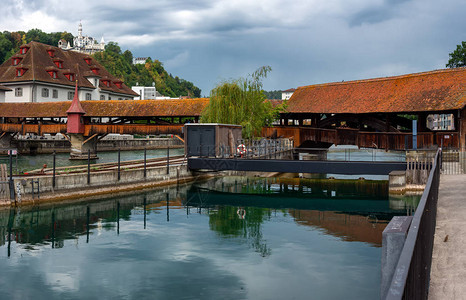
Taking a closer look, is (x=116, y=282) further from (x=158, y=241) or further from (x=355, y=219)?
(x=355, y=219)

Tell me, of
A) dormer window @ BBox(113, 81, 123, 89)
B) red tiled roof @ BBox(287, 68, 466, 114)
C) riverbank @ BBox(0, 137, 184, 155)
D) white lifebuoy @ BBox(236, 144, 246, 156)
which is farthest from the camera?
dormer window @ BBox(113, 81, 123, 89)

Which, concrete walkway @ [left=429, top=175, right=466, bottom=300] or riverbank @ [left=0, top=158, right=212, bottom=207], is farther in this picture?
riverbank @ [left=0, top=158, right=212, bottom=207]

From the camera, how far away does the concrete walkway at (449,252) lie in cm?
464

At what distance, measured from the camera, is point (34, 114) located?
4394 centimetres

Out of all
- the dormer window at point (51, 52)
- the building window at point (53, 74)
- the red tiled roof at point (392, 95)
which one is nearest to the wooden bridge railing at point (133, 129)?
the red tiled roof at point (392, 95)

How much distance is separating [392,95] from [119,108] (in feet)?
77.0

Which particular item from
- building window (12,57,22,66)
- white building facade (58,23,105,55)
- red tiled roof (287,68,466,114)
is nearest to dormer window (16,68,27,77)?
building window (12,57,22,66)

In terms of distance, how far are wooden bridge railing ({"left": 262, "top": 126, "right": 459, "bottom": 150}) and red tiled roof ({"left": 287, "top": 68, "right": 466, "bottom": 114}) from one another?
1317mm

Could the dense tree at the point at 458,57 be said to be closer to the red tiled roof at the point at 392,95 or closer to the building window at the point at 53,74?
the red tiled roof at the point at 392,95

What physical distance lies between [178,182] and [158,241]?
12498 millimetres

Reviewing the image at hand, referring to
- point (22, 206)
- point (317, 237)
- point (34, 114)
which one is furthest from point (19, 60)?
point (317, 237)

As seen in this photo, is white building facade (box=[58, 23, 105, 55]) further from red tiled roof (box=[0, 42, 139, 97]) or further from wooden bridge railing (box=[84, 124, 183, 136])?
wooden bridge railing (box=[84, 124, 183, 136])

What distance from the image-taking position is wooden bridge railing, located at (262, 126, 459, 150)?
2447 cm

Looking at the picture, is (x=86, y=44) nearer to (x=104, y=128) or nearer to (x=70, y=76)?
(x=70, y=76)
